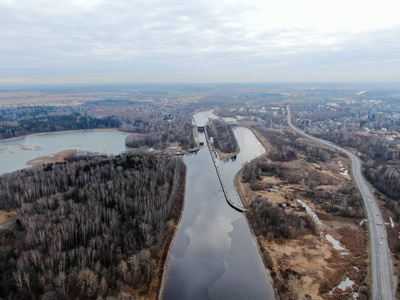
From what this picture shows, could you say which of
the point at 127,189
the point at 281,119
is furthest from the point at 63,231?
the point at 281,119

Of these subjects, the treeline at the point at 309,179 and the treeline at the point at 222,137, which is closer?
the treeline at the point at 309,179

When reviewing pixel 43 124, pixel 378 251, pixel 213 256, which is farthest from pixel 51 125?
pixel 378 251

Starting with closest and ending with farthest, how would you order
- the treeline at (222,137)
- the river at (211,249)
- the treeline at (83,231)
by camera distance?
1. the treeline at (83,231)
2. the river at (211,249)
3. the treeline at (222,137)

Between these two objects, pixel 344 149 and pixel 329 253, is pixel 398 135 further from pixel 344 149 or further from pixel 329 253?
pixel 329 253

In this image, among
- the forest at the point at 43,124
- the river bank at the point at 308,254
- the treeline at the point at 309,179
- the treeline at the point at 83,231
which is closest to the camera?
the treeline at the point at 83,231

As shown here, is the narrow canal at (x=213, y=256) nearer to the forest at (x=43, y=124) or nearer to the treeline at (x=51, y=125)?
the treeline at (x=51, y=125)

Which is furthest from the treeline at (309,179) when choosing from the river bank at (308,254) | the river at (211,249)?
the river at (211,249)
